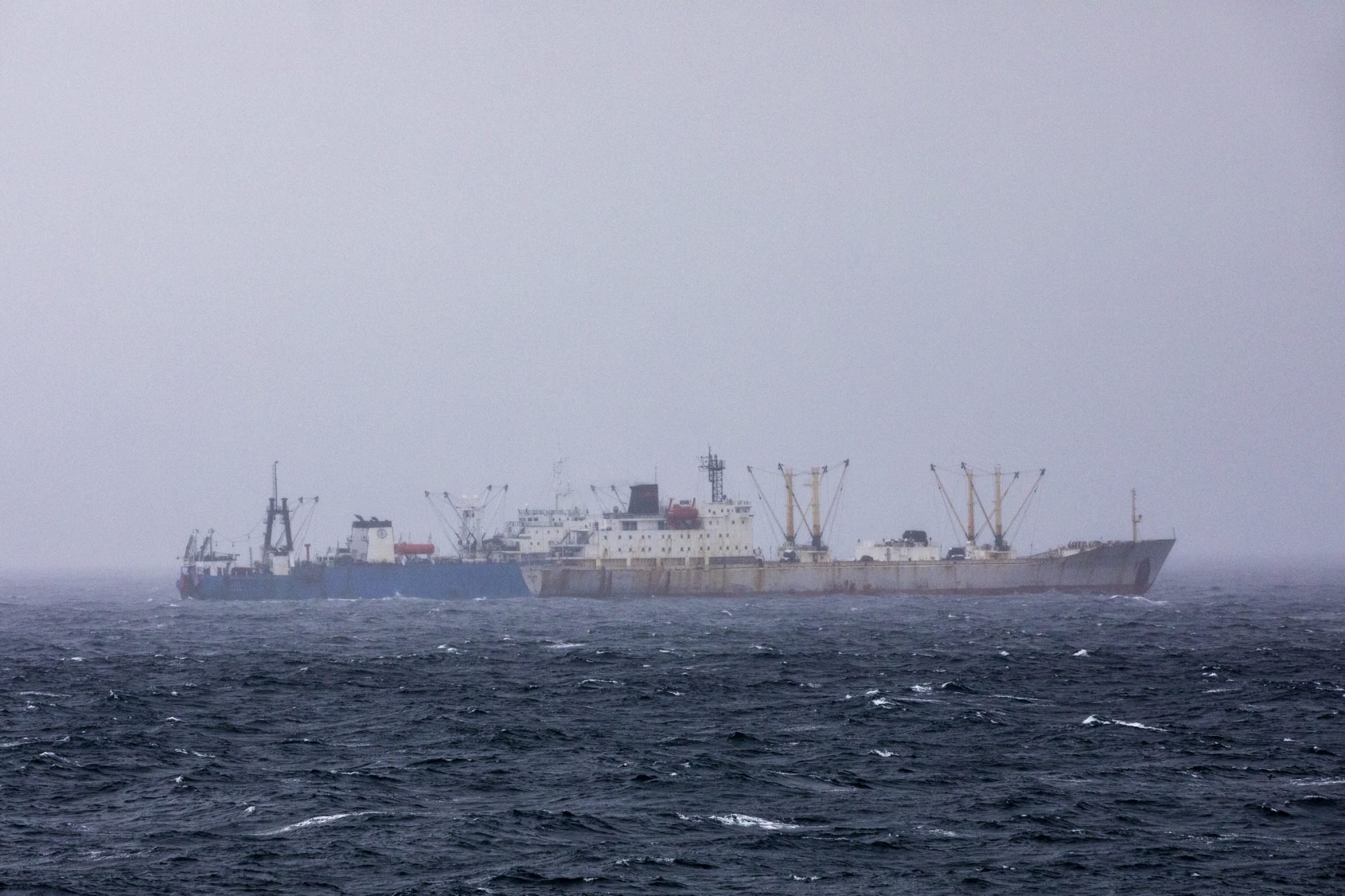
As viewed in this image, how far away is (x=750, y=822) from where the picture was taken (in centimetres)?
2845

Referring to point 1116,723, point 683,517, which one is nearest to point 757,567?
point 683,517

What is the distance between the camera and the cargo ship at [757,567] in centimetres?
12406

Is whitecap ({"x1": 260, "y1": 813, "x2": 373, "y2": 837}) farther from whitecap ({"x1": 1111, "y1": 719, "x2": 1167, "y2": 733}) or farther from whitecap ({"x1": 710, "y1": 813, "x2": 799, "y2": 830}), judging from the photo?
whitecap ({"x1": 1111, "y1": 719, "x2": 1167, "y2": 733})

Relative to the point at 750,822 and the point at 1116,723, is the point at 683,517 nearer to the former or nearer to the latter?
the point at 1116,723

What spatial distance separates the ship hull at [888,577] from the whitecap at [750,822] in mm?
94559

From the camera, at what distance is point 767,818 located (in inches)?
1136

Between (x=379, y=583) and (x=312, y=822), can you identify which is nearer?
(x=312, y=822)

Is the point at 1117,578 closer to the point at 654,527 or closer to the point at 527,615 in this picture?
the point at 654,527

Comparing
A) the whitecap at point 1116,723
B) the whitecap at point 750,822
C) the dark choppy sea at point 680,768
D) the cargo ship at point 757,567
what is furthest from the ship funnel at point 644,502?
the whitecap at point 750,822

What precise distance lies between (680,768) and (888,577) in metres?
93.3

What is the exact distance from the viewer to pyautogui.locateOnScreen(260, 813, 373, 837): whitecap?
27375 millimetres

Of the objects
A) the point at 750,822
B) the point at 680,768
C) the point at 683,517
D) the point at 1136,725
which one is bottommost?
the point at 750,822

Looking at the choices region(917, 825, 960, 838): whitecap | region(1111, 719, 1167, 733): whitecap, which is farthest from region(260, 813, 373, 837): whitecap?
region(1111, 719, 1167, 733): whitecap

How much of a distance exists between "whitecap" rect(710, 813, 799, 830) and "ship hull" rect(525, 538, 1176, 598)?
310 feet
